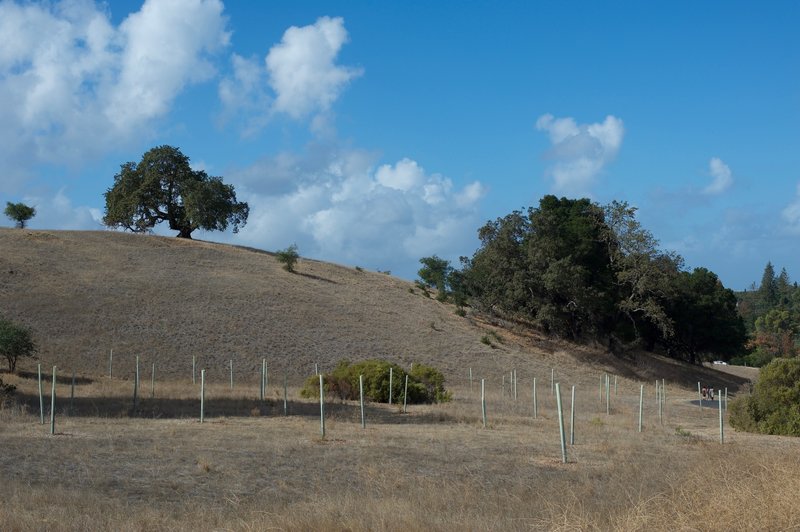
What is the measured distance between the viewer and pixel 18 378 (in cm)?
Answer: 3309

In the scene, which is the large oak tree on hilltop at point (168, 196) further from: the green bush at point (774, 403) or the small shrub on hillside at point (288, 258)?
the green bush at point (774, 403)

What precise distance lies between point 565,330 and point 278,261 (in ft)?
87.1

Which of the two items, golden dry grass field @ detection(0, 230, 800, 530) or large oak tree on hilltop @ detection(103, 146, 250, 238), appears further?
large oak tree on hilltop @ detection(103, 146, 250, 238)

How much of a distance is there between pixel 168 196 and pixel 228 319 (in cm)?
2646

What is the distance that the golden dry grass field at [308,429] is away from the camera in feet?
31.7

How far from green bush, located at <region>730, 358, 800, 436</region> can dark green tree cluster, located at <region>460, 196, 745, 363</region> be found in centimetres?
3051

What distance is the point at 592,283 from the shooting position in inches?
2491

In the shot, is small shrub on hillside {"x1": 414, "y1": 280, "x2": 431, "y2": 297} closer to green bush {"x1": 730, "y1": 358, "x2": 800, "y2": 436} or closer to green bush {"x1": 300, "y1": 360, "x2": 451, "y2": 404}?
green bush {"x1": 300, "y1": 360, "x2": 451, "y2": 404}

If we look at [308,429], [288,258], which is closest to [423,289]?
[288,258]

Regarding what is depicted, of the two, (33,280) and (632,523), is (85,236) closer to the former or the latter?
(33,280)

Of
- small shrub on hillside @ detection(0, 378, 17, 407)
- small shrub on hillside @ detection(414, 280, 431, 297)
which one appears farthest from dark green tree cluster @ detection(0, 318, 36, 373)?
small shrub on hillside @ detection(414, 280, 431, 297)

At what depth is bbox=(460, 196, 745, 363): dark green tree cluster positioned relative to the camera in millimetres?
61250

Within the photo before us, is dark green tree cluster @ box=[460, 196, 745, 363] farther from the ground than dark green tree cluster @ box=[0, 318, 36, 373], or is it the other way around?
dark green tree cluster @ box=[460, 196, 745, 363]

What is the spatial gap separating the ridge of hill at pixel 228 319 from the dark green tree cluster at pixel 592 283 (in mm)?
2609
